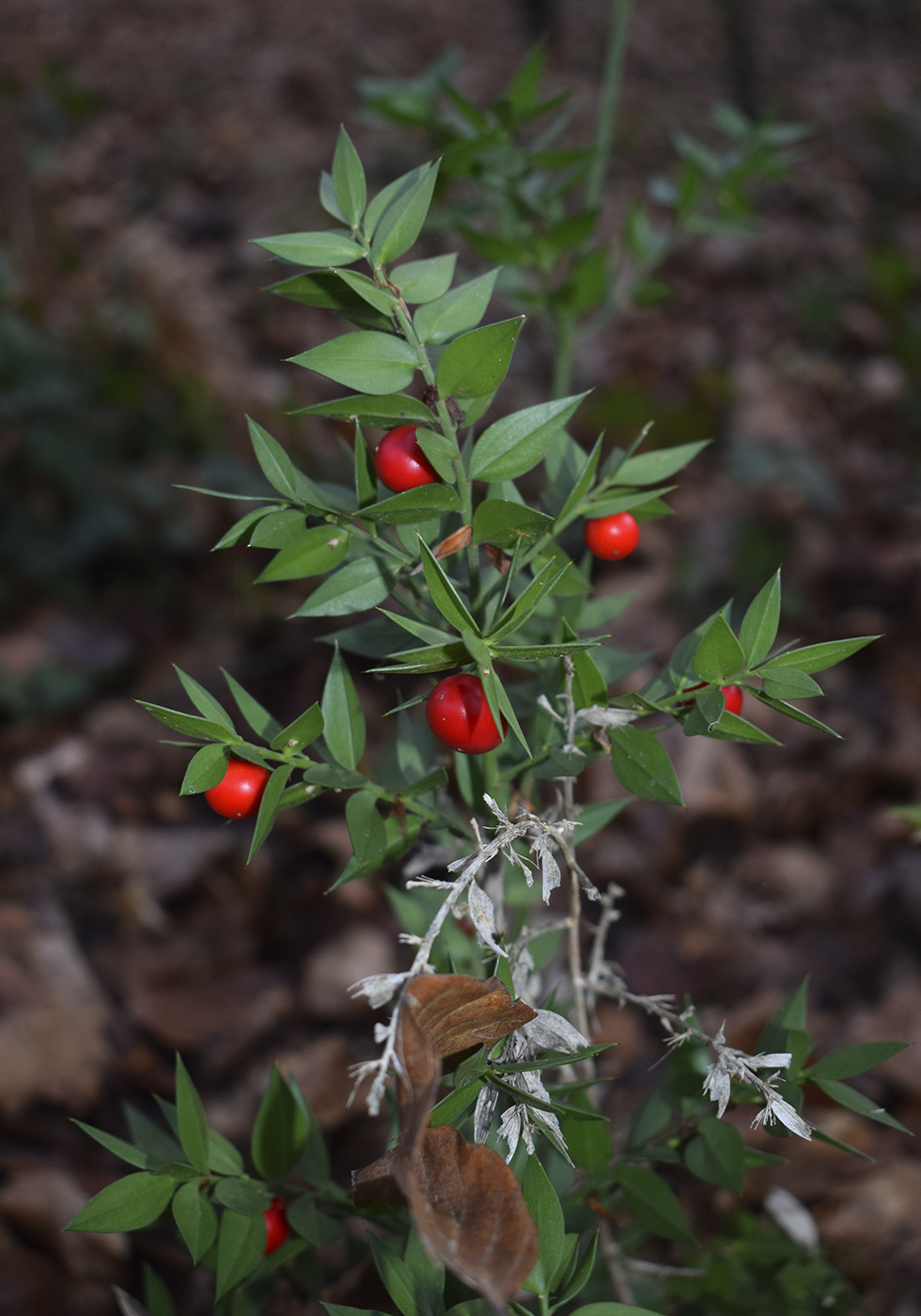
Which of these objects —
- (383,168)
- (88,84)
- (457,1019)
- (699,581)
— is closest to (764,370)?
(699,581)

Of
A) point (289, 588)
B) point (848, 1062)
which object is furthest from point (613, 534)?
point (289, 588)

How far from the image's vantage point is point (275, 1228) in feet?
2.62

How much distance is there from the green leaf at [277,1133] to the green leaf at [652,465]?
563 mm

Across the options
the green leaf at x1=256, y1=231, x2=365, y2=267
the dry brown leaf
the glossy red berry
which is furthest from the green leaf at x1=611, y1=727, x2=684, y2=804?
the glossy red berry

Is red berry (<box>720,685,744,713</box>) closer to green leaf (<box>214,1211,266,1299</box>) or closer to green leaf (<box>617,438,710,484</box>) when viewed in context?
green leaf (<box>617,438,710,484</box>)

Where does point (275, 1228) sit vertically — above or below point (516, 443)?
below

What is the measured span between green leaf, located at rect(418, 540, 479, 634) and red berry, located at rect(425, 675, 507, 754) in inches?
2.1

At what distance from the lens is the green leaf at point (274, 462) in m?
0.66

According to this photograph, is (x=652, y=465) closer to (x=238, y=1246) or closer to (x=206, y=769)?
(x=206, y=769)

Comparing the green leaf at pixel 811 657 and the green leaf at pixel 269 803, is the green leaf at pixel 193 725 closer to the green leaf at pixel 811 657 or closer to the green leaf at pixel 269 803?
the green leaf at pixel 269 803

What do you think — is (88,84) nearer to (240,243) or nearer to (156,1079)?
(240,243)

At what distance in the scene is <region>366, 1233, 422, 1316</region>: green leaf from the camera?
62cm

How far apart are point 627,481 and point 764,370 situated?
268 centimetres

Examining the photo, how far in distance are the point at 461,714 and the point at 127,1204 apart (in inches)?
17.7
